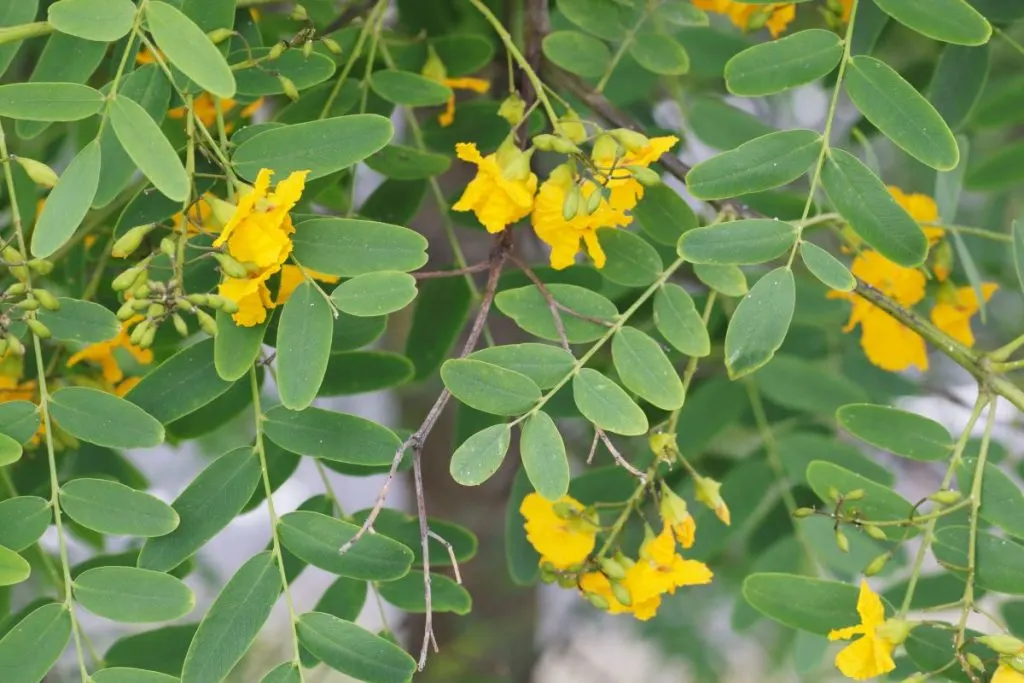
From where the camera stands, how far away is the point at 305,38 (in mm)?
720

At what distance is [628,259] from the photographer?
29.4 inches

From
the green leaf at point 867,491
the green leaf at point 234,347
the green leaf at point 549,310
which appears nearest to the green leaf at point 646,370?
the green leaf at point 549,310

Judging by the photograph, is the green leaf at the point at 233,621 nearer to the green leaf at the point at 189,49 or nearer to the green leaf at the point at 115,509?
the green leaf at the point at 115,509

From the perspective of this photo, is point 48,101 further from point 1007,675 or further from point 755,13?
point 1007,675

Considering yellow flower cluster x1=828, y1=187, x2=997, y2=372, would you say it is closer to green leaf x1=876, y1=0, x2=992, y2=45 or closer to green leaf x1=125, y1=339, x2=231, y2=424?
green leaf x1=876, y1=0, x2=992, y2=45

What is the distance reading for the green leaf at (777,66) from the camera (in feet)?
2.32

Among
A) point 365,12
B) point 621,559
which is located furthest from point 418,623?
point 365,12

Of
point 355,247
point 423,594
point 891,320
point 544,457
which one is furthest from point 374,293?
point 891,320

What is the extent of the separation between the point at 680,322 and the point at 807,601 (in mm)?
207

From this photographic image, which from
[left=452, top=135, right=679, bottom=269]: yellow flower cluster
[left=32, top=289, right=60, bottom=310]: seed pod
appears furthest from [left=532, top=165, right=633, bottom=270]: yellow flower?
[left=32, top=289, right=60, bottom=310]: seed pod

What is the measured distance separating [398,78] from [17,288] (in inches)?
13.1

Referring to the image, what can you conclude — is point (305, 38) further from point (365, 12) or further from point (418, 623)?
point (418, 623)

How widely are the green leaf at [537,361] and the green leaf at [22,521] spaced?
0.30 m

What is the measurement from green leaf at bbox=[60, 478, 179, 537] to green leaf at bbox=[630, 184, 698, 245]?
37 cm
